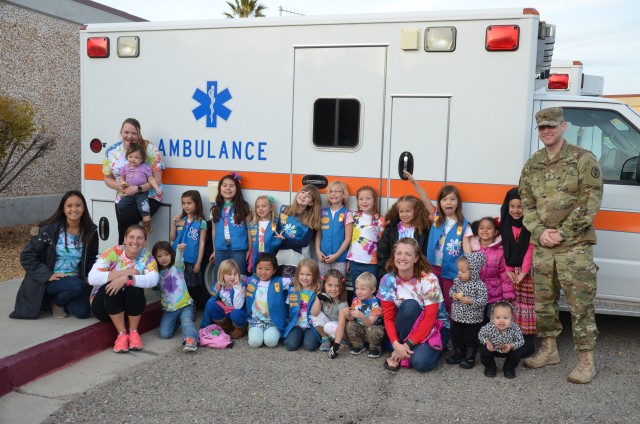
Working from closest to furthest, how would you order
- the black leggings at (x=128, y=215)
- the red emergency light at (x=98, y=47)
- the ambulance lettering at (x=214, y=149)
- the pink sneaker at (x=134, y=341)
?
the pink sneaker at (x=134, y=341) → the ambulance lettering at (x=214, y=149) → the black leggings at (x=128, y=215) → the red emergency light at (x=98, y=47)

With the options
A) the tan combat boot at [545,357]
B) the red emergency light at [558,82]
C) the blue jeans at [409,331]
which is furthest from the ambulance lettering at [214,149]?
the red emergency light at [558,82]

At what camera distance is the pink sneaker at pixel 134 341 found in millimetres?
5246

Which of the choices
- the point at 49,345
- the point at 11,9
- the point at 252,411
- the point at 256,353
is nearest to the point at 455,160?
the point at 256,353

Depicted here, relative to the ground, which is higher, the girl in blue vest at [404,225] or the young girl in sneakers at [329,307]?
the girl in blue vest at [404,225]

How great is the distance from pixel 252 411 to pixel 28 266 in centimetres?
261

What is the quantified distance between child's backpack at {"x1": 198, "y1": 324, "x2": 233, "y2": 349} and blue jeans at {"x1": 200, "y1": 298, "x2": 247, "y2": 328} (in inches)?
5.6

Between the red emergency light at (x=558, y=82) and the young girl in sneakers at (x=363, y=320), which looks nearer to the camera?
the young girl in sneakers at (x=363, y=320)

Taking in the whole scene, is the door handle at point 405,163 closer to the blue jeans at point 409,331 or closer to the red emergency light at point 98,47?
the blue jeans at point 409,331

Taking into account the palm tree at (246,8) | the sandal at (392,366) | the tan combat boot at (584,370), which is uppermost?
the palm tree at (246,8)

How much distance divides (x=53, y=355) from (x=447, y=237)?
319cm

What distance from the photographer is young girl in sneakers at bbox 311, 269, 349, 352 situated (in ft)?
17.5

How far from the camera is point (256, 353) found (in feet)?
17.4

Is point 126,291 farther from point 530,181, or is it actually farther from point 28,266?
point 530,181

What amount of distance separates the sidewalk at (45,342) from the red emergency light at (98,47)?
2556mm
